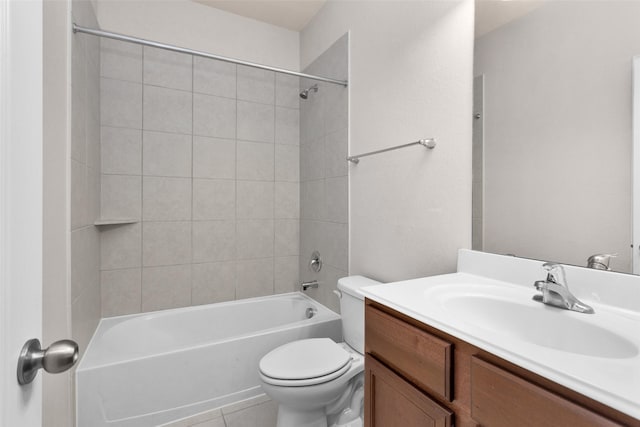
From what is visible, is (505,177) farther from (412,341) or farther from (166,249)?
(166,249)

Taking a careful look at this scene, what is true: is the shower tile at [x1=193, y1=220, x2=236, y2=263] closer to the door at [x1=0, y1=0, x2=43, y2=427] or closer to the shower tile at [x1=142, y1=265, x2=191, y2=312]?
the shower tile at [x1=142, y1=265, x2=191, y2=312]

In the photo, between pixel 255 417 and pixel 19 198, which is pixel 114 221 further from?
pixel 19 198

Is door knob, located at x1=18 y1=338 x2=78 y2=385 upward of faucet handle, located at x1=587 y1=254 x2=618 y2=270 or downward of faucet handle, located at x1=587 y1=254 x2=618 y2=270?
downward

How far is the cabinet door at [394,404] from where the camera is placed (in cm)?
73

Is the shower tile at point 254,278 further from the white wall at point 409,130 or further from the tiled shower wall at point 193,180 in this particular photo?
the white wall at point 409,130

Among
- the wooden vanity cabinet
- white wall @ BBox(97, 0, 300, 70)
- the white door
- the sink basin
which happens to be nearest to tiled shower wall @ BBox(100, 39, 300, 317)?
white wall @ BBox(97, 0, 300, 70)

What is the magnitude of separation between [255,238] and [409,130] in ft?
4.85

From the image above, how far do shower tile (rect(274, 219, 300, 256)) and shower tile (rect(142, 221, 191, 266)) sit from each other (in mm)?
685

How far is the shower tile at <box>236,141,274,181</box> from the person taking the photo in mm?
2354

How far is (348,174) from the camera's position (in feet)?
6.33

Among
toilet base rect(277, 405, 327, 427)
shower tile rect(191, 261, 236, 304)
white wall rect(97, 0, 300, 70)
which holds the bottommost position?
toilet base rect(277, 405, 327, 427)

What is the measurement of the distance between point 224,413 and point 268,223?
132 centimetres

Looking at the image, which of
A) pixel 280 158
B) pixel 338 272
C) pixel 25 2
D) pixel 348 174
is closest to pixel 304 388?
pixel 338 272

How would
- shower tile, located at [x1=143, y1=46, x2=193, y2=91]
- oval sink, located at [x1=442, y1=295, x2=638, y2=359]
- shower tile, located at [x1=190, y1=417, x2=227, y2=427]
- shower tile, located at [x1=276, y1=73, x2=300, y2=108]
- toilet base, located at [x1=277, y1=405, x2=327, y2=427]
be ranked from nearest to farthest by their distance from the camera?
oval sink, located at [x1=442, y1=295, x2=638, y2=359] < toilet base, located at [x1=277, y1=405, x2=327, y2=427] < shower tile, located at [x1=190, y1=417, x2=227, y2=427] < shower tile, located at [x1=143, y1=46, x2=193, y2=91] < shower tile, located at [x1=276, y1=73, x2=300, y2=108]
